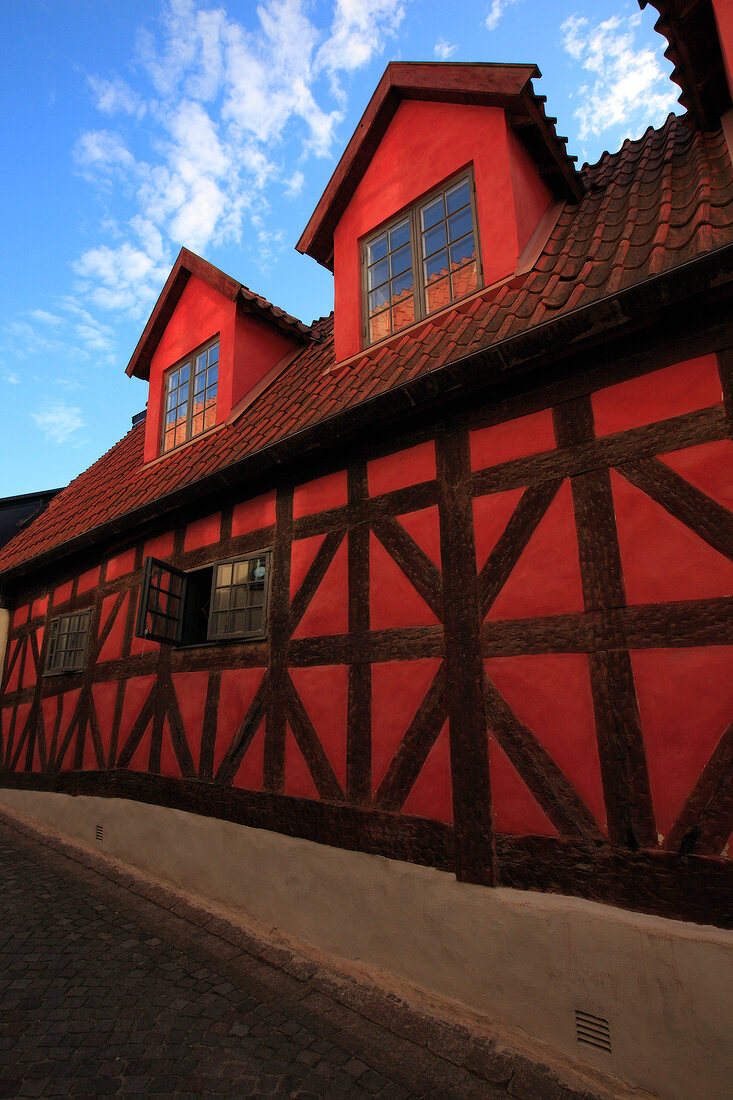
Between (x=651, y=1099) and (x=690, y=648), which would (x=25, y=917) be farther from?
(x=690, y=648)

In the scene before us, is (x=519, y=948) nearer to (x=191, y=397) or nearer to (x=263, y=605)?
(x=263, y=605)

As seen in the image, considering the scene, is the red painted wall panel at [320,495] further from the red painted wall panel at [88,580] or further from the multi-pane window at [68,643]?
the multi-pane window at [68,643]

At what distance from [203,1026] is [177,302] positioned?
7.85m

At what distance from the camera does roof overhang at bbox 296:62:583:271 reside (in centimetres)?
471

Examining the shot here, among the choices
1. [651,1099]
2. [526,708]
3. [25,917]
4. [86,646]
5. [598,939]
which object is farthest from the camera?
[86,646]

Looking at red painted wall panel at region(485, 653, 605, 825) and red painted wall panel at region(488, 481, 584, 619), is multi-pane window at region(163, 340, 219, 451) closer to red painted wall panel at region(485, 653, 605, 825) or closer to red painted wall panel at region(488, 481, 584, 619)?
red painted wall panel at region(488, 481, 584, 619)

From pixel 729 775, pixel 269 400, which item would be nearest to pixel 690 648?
pixel 729 775

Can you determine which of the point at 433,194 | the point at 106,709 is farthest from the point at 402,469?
the point at 106,709

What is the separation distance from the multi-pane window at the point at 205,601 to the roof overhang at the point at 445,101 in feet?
11.5

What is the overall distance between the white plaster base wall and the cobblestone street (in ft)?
0.68

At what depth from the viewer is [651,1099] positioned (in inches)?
104

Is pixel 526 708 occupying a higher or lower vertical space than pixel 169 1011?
higher

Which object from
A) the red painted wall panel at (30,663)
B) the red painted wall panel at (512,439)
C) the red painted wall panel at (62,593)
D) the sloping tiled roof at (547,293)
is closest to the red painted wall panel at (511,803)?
the red painted wall panel at (512,439)

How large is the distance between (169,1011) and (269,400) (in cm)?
531
